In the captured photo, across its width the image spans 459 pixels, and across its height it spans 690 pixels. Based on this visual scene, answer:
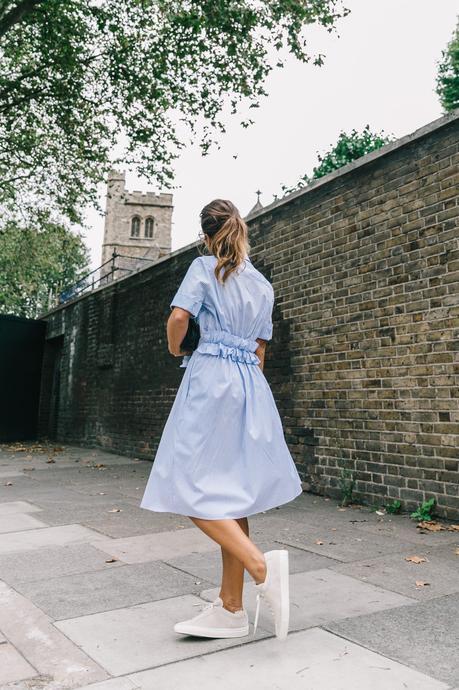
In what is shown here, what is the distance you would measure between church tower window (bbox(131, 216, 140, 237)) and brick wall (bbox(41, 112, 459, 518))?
52124 millimetres

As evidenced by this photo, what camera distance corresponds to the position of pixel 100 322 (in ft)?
40.4

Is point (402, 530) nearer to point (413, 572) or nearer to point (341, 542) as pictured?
point (341, 542)

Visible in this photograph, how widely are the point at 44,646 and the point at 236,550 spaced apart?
0.84 m

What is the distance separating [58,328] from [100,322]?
10.0 ft

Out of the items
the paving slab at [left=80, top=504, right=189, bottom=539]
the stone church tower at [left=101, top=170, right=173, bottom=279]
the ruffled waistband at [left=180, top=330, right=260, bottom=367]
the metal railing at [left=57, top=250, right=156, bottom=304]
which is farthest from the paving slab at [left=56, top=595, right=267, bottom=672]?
the stone church tower at [left=101, top=170, right=173, bottom=279]

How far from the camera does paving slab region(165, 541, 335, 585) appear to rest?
126 inches

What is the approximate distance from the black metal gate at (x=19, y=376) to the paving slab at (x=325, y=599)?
1300 cm

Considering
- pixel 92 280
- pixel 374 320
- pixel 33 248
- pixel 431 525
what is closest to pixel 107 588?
pixel 431 525

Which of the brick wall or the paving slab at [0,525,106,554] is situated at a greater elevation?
the brick wall

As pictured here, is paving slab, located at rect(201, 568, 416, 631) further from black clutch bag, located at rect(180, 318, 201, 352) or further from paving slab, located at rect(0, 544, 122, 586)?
black clutch bag, located at rect(180, 318, 201, 352)

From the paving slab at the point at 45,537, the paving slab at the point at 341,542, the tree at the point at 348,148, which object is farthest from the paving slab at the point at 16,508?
the tree at the point at 348,148

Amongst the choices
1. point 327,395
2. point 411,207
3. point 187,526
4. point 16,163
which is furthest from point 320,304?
point 16,163

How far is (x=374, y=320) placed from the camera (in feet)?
17.9

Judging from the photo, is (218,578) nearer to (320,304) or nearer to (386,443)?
(386,443)
